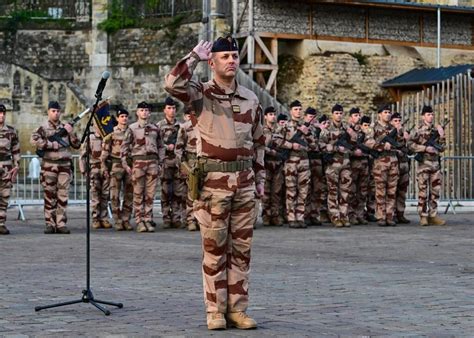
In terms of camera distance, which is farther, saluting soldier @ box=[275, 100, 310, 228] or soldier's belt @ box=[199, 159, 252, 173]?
saluting soldier @ box=[275, 100, 310, 228]

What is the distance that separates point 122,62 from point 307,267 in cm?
2867

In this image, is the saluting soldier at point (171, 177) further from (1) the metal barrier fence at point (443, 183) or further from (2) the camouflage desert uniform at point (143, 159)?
(1) the metal barrier fence at point (443, 183)

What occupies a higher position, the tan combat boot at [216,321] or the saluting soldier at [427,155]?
the saluting soldier at [427,155]

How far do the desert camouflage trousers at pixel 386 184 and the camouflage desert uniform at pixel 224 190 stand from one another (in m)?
12.9

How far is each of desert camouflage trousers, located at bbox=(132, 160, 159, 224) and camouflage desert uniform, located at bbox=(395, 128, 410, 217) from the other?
4.62m

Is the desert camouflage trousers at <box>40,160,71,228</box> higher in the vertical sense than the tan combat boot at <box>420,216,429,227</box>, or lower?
higher

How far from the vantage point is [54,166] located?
66.2 feet

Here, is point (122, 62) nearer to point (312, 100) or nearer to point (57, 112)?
point (312, 100)

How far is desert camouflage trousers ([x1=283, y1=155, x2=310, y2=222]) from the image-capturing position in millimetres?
22219

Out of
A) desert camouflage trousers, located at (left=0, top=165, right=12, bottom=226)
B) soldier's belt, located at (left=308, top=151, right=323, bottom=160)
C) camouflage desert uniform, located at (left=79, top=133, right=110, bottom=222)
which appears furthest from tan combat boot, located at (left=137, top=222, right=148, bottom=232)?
soldier's belt, located at (left=308, top=151, right=323, bottom=160)

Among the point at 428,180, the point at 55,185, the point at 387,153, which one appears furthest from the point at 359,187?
the point at 55,185

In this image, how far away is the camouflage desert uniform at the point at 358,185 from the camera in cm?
2322

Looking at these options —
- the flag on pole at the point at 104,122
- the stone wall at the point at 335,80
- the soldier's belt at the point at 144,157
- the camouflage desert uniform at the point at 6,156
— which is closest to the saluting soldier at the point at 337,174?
the soldier's belt at the point at 144,157

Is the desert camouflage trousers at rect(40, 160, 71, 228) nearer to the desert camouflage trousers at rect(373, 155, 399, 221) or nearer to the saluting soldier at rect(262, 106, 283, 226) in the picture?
the saluting soldier at rect(262, 106, 283, 226)
